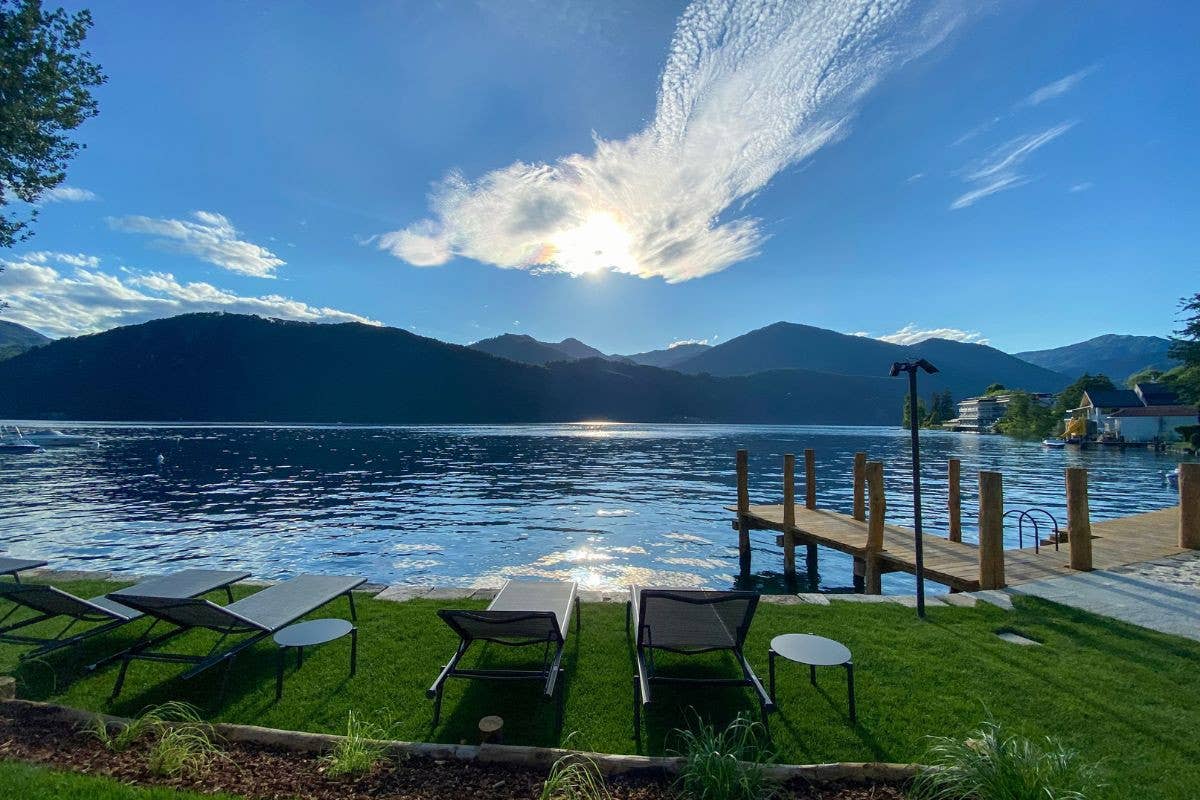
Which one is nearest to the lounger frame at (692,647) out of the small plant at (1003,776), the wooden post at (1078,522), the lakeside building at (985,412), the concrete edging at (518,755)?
the concrete edging at (518,755)

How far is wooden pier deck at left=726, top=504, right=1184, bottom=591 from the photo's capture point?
8.60m

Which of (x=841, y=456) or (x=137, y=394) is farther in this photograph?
(x=137, y=394)

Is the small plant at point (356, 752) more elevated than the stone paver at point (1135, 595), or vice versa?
the small plant at point (356, 752)

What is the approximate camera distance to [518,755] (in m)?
3.57

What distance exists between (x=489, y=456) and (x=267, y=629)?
1691 inches

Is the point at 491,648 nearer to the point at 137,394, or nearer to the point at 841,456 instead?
the point at 841,456

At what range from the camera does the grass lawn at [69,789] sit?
3031 millimetres

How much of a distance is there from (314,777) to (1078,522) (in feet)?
35.3

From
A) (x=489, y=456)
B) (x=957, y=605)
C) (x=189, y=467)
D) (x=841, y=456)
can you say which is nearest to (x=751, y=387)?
(x=841, y=456)

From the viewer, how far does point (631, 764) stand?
3.50 m

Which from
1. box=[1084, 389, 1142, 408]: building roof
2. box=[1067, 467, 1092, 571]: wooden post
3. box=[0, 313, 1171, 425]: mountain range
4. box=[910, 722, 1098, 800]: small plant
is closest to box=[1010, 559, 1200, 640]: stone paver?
box=[1067, 467, 1092, 571]: wooden post

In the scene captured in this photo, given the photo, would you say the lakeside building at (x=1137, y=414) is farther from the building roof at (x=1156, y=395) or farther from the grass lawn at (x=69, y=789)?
the grass lawn at (x=69, y=789)

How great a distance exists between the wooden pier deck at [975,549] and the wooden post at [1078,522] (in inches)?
10.7

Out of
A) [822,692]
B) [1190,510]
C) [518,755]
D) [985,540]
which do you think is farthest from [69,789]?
[1190,510]
